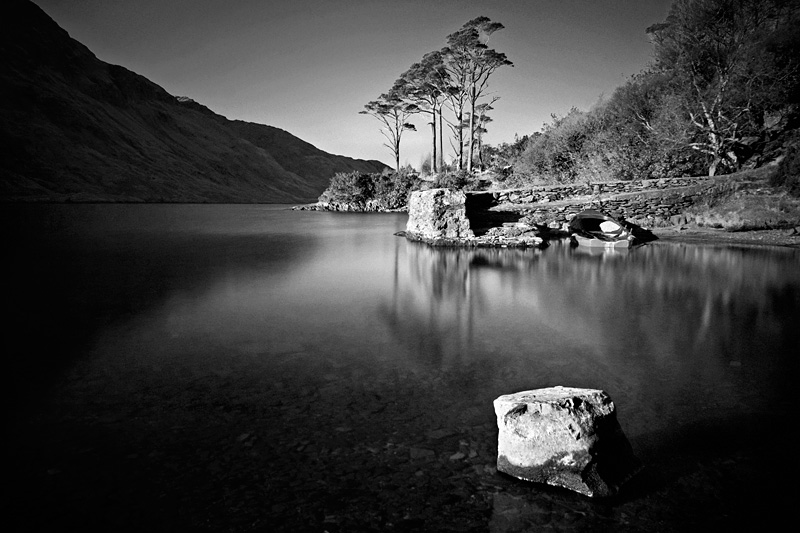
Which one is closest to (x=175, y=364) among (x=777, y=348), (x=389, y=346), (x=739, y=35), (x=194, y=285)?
(x=389, y=346)

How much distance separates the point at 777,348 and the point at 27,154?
82.8 m

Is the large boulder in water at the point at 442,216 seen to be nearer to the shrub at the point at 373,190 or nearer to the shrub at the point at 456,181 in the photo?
the shrub at the point at 456,181

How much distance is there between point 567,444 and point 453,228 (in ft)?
43.9

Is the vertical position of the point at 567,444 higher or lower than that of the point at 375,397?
higher

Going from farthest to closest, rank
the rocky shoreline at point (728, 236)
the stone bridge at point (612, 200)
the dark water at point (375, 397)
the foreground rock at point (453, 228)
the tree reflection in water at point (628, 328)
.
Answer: the stone bridge at point (612, 200)
the foreground rock at point (453, 228)
the rocky shoreline at point (728, 236)
the tree reflection in water at point (628, 328)
the dark water at point (375, 397)

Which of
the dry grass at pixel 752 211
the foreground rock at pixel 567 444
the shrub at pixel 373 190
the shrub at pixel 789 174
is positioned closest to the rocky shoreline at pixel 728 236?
the dry grass at pixel 752 211

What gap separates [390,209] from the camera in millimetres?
41750

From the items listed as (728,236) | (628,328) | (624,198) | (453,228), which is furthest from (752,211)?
(628,328)

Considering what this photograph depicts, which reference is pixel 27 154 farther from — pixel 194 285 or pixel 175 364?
pixel 175 364

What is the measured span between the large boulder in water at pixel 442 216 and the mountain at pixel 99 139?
189 ft

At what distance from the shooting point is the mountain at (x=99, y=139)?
201 ft

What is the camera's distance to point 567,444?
2549mm

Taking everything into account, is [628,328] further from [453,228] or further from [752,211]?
[752,211]

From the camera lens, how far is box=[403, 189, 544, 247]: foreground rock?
49.1 feet
